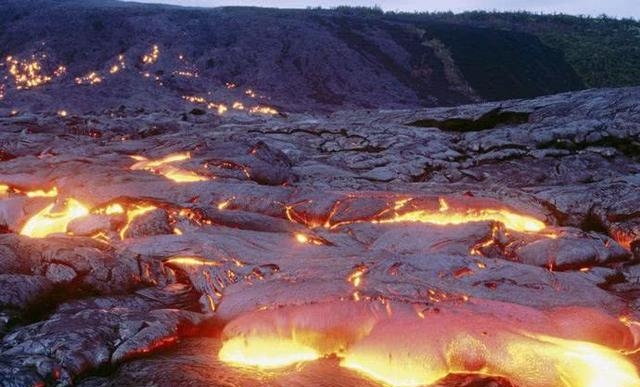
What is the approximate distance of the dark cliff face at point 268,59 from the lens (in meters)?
24.0

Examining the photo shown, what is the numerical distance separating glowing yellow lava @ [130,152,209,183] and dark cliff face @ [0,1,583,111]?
39.5 ft

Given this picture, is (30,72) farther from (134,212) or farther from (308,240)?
(308,240)

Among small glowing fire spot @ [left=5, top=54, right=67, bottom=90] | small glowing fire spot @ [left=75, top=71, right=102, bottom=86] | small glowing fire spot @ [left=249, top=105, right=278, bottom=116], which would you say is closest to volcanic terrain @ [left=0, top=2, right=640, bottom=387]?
small glowing fire spot @ [left=249, top=105, right=278, bottom=116]

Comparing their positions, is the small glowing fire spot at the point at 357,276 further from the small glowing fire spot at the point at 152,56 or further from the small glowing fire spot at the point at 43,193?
the small glowing fire spot at the point at 152,56

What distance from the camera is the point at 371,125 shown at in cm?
1399

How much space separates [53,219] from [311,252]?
426cm

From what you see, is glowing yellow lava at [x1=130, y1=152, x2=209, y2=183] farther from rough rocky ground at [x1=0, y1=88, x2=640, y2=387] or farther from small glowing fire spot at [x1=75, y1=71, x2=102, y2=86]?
small glowing fire spot at [x1=75, y1=71, x2=102, y2=86]

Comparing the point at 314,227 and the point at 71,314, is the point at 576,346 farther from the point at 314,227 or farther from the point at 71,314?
the point at 71,314

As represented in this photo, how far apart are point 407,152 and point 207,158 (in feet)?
15.4

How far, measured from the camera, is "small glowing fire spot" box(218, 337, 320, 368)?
441cm

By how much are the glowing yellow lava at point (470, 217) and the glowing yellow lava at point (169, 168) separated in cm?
361

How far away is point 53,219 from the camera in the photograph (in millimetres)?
7809

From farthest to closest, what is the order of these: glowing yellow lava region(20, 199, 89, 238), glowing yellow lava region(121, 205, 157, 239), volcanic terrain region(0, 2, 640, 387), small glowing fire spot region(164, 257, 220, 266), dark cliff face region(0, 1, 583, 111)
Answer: dark cliff face region(0, 1, 583, 111) → glowing yellow lava region(20, 199, 89, 238) → glowing yellow lava region(121, 205, 157, 239) → small glowing fire spot region(164, 257, 220, 266) → volcanic terrain region(0, 2, 640, 387)

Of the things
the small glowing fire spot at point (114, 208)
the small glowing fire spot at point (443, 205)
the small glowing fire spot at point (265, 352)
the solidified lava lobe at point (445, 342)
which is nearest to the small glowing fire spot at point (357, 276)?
the solidified lava lobe at point (445, 342)
